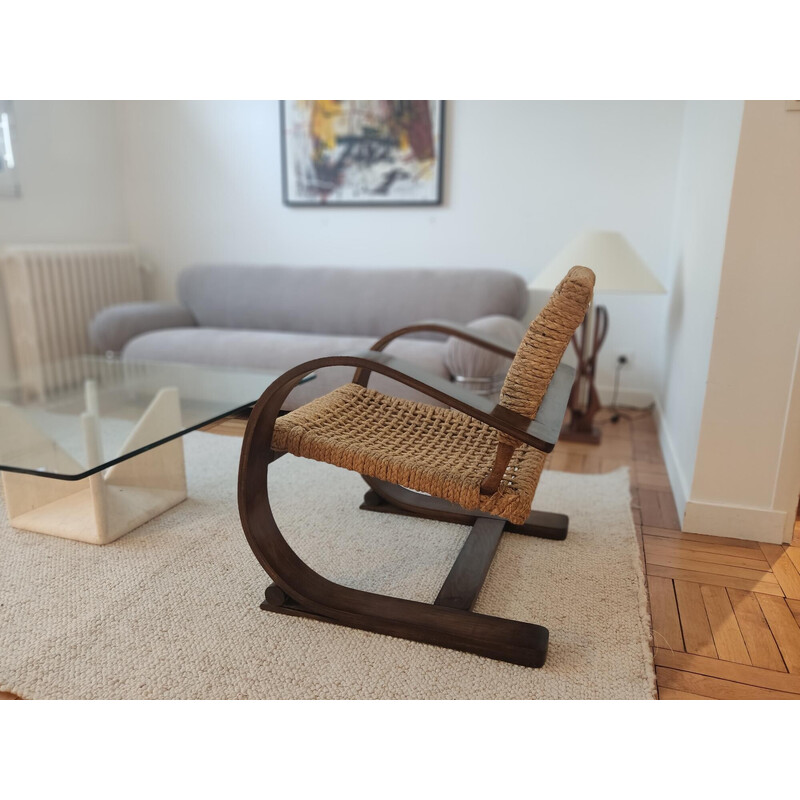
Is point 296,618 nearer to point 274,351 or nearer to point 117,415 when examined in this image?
point 117,415

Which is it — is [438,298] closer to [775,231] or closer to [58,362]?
[775,231]

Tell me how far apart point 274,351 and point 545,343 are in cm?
190

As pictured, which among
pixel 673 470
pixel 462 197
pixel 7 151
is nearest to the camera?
pixel 673 470

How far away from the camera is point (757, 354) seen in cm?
169

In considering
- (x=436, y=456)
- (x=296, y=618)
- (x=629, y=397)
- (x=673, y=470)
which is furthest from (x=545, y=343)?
(x=629, y=397)

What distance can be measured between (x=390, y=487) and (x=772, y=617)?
1001mm

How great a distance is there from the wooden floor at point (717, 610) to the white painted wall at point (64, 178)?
2.93 meters

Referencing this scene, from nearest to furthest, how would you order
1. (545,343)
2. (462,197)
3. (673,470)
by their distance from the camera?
(545,343) → (673,470) → (462,197)

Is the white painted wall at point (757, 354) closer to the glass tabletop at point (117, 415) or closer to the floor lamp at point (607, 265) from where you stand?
the floor lamp at point (607, 265)

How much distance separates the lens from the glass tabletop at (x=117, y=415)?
1537 mm

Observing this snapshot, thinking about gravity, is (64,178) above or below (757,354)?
above

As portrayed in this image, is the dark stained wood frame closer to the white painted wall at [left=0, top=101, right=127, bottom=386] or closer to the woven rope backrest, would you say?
the woven rope backrest

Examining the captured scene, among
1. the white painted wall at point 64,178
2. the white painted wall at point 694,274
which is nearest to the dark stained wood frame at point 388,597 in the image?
the white painted wall at point 694,274

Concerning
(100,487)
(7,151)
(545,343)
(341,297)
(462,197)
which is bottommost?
(100,487)
